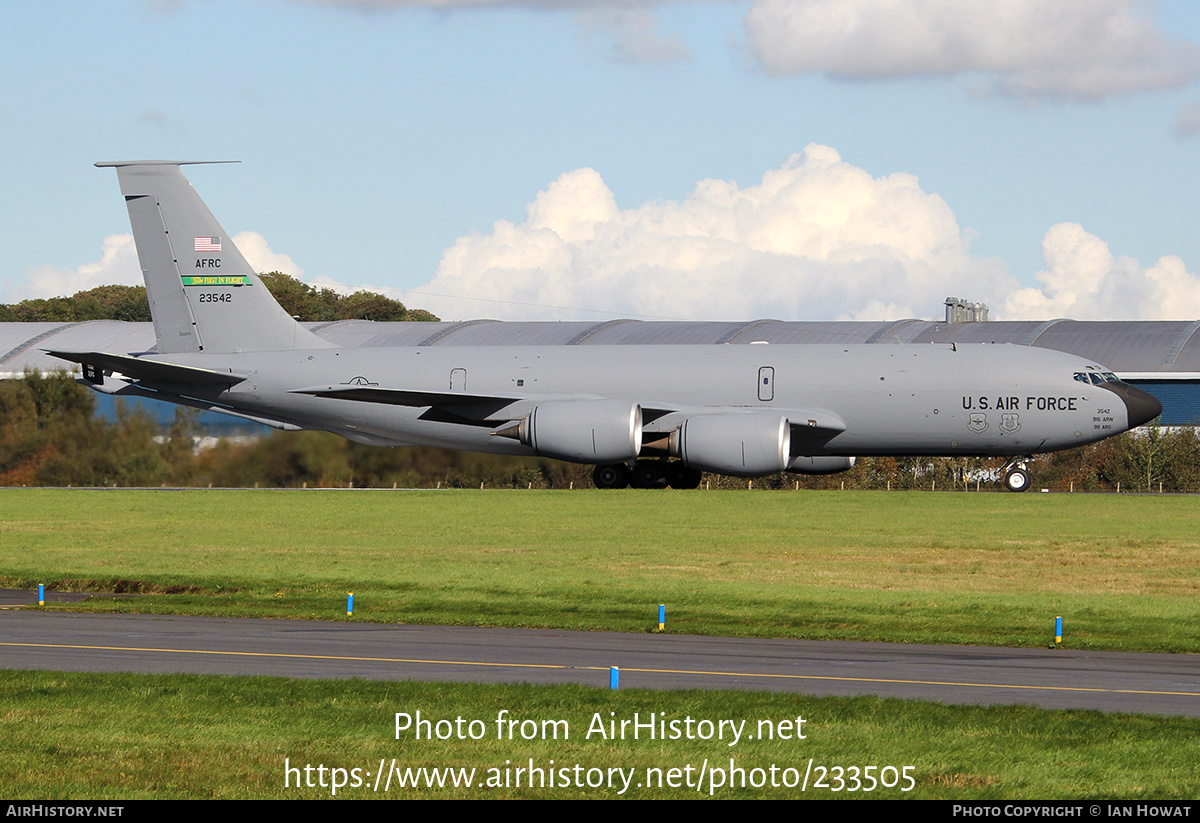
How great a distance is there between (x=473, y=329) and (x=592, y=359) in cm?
3689

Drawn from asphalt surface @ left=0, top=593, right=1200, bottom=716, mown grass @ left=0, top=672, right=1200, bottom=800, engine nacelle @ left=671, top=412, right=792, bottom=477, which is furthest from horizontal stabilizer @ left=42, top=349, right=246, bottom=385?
mown grass @ left=0, top=672, right=1200, bottom=800

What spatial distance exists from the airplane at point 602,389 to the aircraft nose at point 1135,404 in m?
0.05

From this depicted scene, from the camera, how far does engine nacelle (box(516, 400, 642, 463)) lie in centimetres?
4250

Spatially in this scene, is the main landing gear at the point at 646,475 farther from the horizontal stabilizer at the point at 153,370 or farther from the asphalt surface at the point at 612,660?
the asphalt surface at the point at 612,660

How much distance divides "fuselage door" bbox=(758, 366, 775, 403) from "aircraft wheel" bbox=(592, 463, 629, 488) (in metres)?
5.24

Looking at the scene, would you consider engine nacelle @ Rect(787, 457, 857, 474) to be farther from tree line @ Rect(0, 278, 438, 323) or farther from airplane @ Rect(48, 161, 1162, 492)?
tree line @ Rect(0, 278, 438, 323)

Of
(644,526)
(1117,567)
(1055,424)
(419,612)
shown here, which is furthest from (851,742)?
(1055,424)

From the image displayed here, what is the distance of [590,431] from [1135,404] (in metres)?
17.0

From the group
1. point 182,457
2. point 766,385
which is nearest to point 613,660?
point 766,385

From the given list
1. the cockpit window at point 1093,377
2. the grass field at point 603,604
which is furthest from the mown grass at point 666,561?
the cockpit window at point 1093,377

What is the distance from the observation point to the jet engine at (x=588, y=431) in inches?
1673
